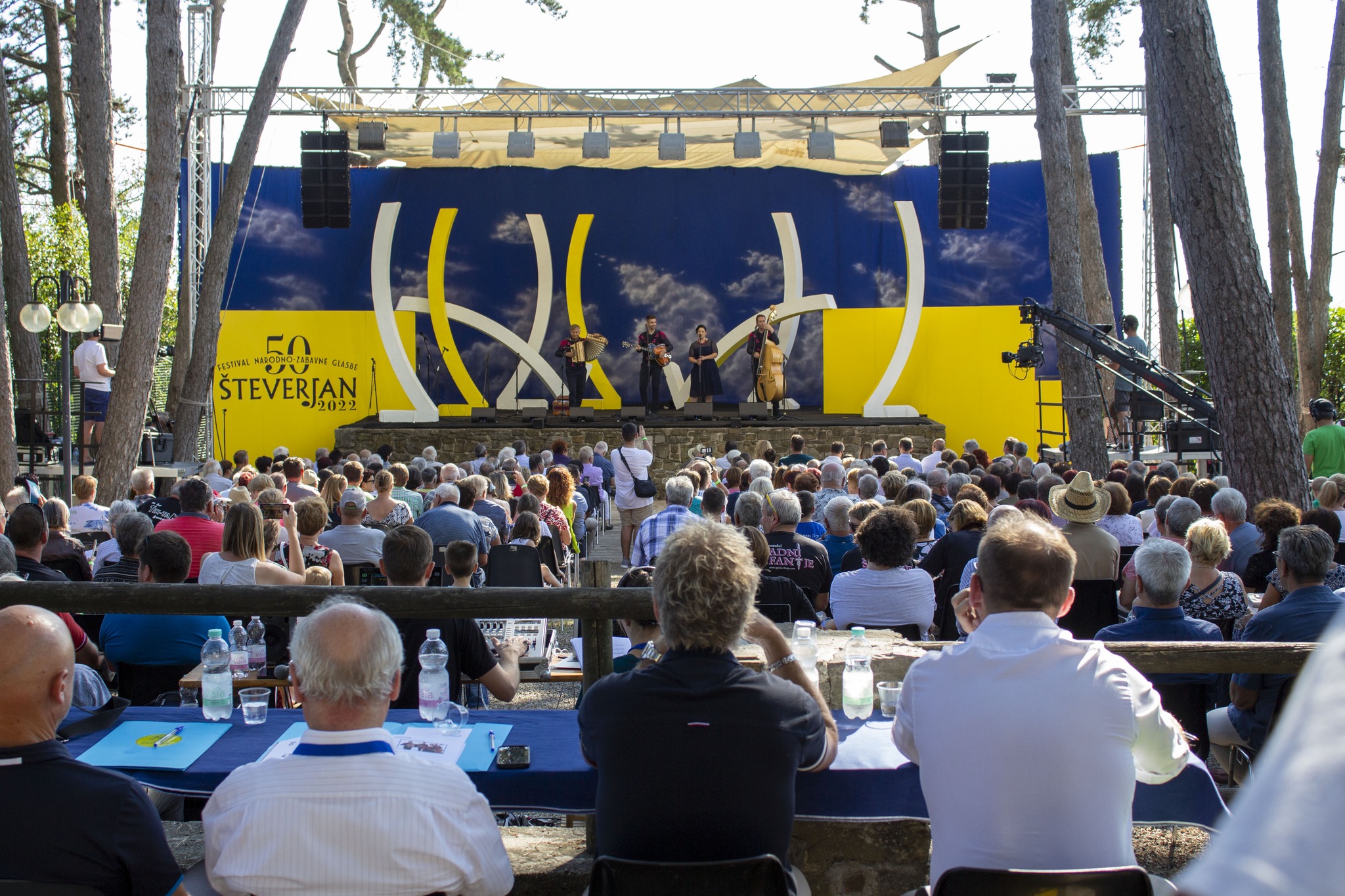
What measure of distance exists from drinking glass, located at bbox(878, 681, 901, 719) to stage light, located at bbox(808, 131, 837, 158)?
10.2 m

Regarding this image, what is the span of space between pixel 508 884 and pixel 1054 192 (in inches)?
363

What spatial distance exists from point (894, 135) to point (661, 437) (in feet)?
Answer: 13.5

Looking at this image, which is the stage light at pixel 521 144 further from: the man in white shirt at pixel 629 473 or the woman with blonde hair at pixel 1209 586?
the woman with blonde hair at pixel 1209 586

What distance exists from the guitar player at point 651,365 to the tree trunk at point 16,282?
6.33 meters

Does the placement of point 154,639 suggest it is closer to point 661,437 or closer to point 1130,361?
point 1130,361

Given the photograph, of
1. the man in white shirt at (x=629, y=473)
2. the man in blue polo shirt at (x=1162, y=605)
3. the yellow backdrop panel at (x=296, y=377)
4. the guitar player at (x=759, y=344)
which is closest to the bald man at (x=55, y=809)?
the man in blue polo shirt at (x=1162, y=605)

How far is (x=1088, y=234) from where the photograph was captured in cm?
1344

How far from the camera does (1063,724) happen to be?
170 centimetres

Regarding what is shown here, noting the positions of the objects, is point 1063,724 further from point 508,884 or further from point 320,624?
point 320,624

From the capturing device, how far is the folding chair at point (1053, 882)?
1.55 m

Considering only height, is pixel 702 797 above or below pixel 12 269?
below

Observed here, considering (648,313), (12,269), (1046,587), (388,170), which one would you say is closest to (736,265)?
(648,313)

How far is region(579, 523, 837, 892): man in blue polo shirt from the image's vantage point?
1.73 metres

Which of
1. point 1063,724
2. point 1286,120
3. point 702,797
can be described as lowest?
point 702,797
